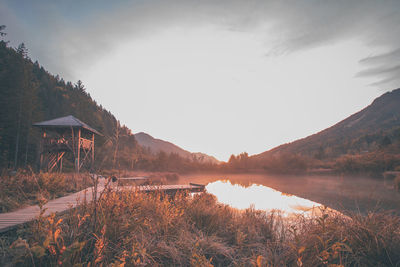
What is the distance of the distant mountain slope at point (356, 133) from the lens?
47.4m

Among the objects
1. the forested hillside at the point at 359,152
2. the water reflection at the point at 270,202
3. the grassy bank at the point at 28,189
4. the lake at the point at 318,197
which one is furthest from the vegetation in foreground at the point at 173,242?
the forested hillside at the point at 359,152

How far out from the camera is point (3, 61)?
2512cm

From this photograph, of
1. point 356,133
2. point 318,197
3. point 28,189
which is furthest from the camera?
point 356,133

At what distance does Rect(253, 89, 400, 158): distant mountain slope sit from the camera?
156 feet

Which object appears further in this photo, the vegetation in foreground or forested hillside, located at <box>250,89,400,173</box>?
forested hillside, located at <box>250,89,400,173</box>

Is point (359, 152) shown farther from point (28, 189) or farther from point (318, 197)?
point (28, 189)

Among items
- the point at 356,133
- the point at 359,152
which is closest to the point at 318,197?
the point at 359,152

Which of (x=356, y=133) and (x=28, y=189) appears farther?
(x=356, y=133)

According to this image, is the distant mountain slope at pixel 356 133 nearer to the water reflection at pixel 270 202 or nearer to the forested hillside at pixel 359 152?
the forested hillside at pixel 359 152

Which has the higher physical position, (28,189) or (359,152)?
(359,152)

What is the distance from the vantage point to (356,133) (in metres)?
64.4

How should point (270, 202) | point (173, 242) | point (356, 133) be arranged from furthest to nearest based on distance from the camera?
point (356, 133)
point (270, 202)
point (173, 242)

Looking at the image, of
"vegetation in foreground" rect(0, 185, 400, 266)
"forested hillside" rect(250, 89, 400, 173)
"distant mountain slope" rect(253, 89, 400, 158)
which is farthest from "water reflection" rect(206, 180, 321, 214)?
"distant mountain slope" rect(253, 89, 400, 158)

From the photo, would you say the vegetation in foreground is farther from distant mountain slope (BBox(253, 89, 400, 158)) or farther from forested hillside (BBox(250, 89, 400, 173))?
distant mountain slope (BBox(253, 89, 400, 158))
